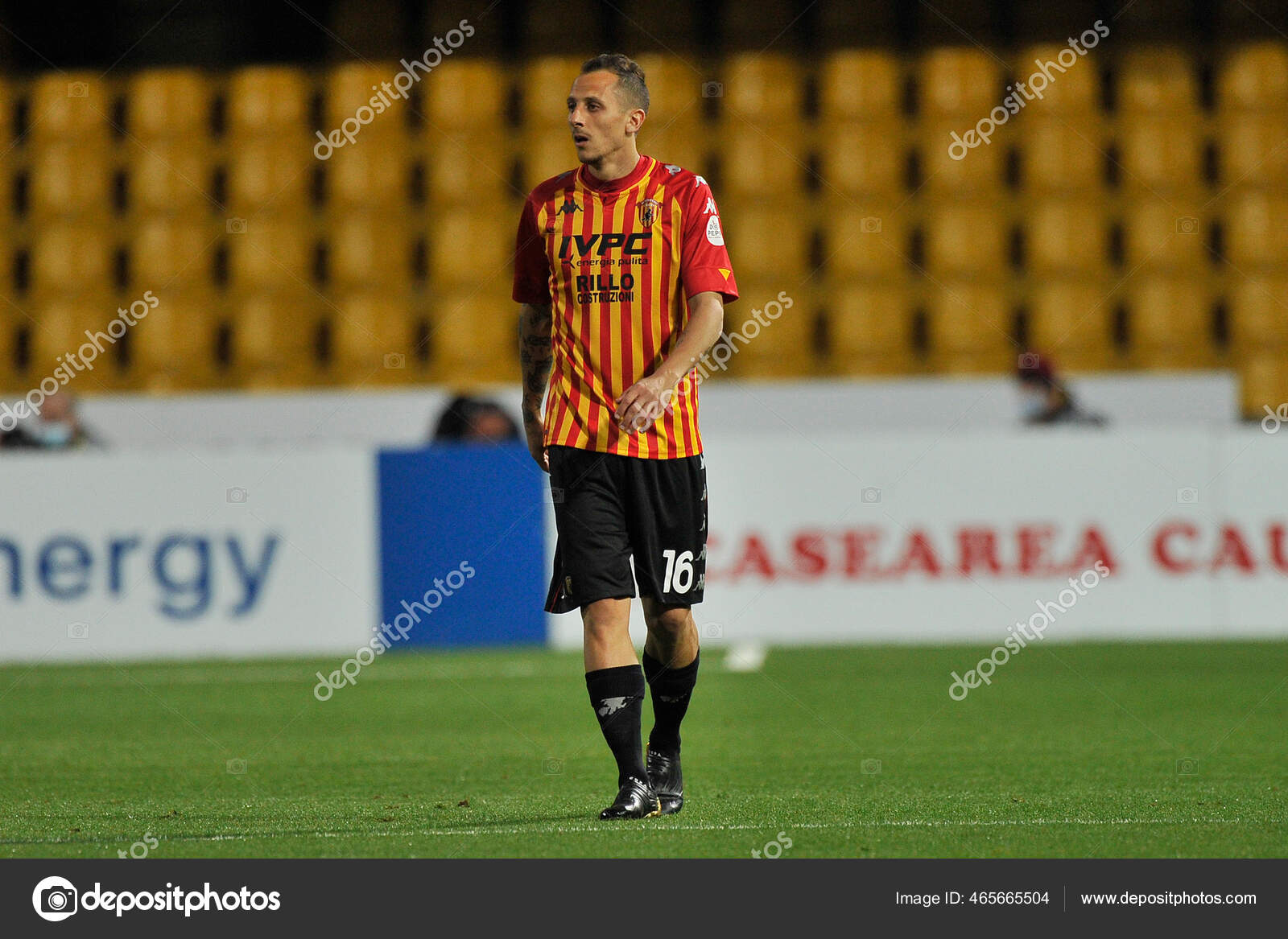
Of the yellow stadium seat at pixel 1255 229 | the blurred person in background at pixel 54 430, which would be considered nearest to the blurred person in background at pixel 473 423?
the blurred person in background at pixel 54 430

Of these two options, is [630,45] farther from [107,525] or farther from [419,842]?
[419,842]

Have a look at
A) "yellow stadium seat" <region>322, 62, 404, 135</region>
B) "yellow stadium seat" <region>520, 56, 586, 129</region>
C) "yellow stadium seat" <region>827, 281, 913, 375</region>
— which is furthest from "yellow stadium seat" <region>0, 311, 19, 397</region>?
"yellow stadium seat" <region>827, 281, 913, 375</region>

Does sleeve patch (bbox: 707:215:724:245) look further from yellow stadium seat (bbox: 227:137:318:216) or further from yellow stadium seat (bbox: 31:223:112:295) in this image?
yellow stadium seat (bbox: 31:223:112:295)

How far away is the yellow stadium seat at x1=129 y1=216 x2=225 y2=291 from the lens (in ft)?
61.2

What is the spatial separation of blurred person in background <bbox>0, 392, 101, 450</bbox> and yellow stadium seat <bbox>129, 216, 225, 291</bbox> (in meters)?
4.59

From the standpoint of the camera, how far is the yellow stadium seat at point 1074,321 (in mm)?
17703

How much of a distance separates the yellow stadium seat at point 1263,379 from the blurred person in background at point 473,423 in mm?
6965

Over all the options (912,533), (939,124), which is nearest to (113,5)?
(939,124)

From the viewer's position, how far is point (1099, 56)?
18.4 meters

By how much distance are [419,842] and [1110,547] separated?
26.4 feet

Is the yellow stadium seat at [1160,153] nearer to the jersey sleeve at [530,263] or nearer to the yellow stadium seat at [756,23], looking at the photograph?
the yellow stadium seat at [756,23]

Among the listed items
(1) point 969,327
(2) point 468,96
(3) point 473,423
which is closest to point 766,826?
(3) point 473,423
